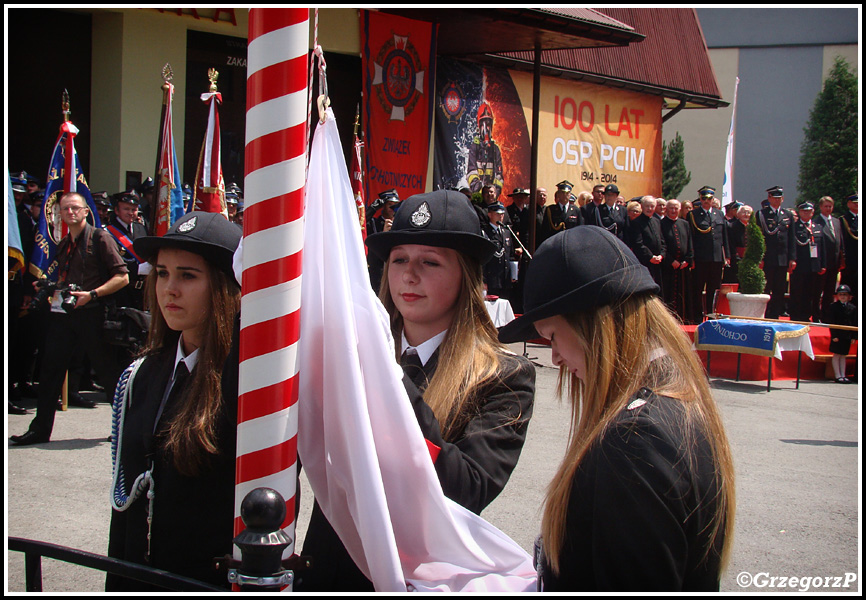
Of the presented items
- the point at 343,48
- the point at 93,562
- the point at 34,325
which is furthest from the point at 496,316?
the point at 93,562

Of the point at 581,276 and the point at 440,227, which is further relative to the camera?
the point at 440,227

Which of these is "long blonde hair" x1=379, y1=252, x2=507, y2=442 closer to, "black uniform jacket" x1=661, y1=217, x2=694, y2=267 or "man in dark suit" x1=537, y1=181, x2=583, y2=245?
"man in dark suit" x1=537, y1=181, x2=583, y2=245

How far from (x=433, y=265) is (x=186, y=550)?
1.13m

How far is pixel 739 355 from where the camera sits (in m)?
11.0

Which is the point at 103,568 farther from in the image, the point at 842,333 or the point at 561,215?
the point at 561,215

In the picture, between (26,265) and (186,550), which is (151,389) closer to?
(186,550)

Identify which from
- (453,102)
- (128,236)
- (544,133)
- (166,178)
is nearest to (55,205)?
(128,236)

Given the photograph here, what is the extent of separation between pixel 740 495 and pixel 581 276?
15.3ft

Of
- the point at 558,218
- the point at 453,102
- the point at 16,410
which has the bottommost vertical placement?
the point at 16,410

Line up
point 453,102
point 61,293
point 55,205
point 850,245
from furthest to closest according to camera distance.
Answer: point 453,102 < point 850,245 < point 55,205 < point 61,293

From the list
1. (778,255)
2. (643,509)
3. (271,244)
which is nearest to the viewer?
(643,509)

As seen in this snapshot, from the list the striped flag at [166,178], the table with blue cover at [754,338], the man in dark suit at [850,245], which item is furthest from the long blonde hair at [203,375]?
the man in dark suit at [850,245]

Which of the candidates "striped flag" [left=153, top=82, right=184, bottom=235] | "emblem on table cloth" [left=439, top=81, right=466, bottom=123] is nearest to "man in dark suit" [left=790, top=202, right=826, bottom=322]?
"emblem on table cloth" [left=439, top=81, right=466, bottom=123]

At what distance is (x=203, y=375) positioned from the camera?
7.38 feet
